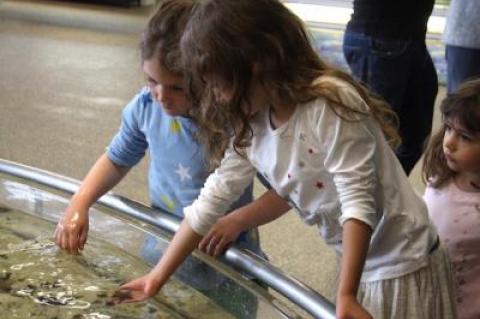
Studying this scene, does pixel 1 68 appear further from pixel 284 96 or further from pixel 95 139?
pixel 284 96

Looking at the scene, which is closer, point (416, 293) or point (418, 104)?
point (416, 293)

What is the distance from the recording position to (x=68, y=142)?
3.04 metres

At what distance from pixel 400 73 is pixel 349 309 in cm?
88

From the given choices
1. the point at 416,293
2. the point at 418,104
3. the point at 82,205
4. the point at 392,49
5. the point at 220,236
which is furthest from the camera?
the point at 418,104

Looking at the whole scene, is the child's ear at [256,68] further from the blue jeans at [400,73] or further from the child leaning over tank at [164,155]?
the blue jeans at [400,73]

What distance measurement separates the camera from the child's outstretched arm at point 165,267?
104 cm

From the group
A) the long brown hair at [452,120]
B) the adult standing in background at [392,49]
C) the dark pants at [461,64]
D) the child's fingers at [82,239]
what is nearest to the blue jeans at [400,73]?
the adult standing in background at [392,49]

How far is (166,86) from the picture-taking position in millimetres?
1001

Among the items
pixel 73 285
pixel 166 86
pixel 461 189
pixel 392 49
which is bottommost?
pixel 73 285

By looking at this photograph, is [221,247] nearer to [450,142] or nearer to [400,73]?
[450,142]

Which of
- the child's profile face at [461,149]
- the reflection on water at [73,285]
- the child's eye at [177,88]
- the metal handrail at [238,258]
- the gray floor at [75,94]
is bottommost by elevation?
the gray floor at [75,94]

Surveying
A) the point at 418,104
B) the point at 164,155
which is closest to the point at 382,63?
the point at 418,104

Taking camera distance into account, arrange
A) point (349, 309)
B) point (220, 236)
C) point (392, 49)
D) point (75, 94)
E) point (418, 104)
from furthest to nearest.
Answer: point (75, 94)
point (418, 104)
point (392, 49)
point (220, 236)
point (349, 309)

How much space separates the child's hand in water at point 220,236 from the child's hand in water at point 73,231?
216 millimetres
